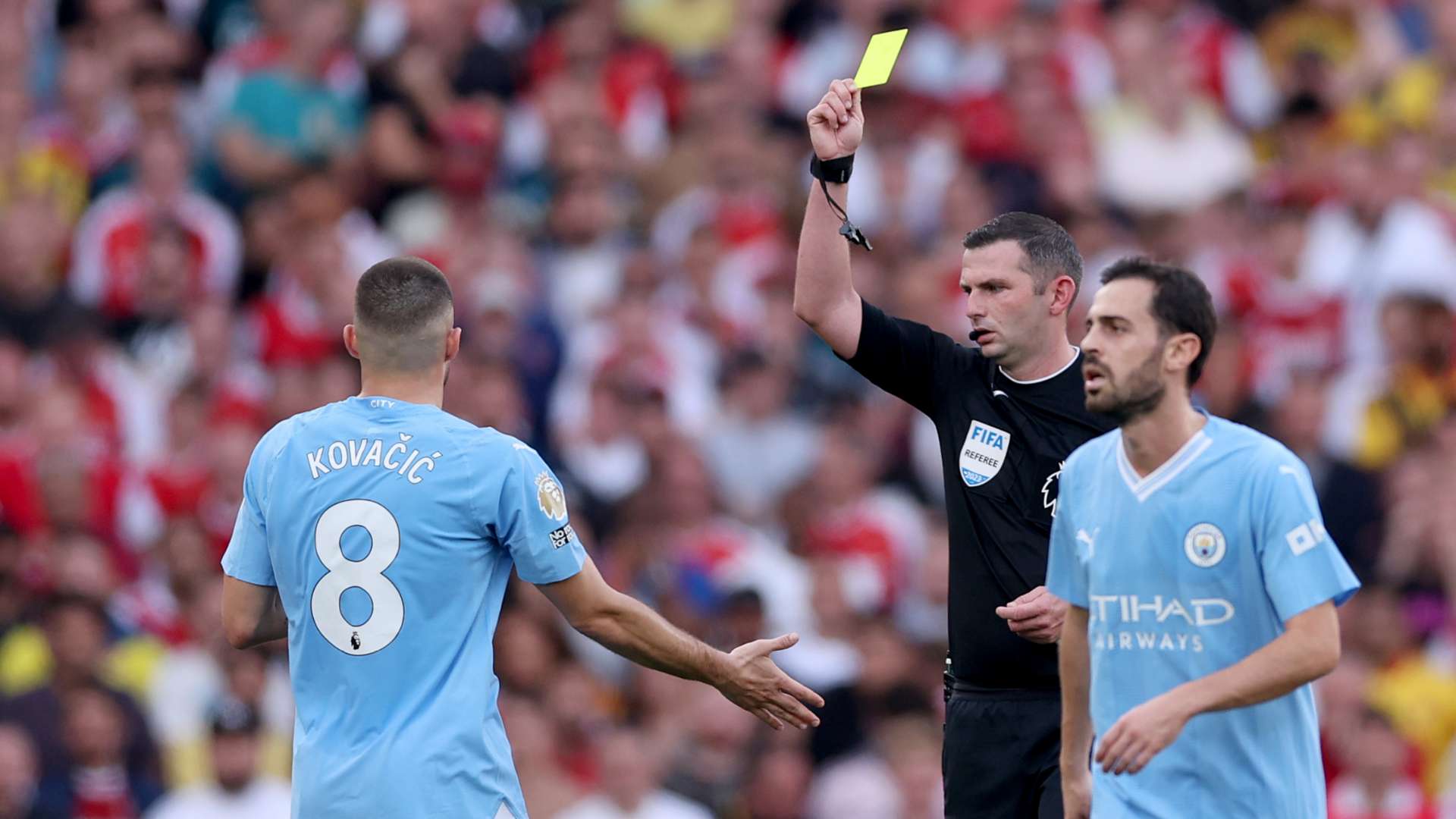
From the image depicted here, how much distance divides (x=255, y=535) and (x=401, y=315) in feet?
2.46

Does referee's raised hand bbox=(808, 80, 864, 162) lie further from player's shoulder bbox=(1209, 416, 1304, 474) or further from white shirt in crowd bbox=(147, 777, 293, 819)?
white shirt in crowd bbox=(147, 777, 293, 819)

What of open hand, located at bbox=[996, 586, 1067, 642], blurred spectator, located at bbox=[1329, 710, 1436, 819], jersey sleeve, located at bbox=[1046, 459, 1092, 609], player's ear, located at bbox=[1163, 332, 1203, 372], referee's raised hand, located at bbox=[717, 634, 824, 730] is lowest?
blurred spectator, located at bbox=[1329, 710, 1436, 819]

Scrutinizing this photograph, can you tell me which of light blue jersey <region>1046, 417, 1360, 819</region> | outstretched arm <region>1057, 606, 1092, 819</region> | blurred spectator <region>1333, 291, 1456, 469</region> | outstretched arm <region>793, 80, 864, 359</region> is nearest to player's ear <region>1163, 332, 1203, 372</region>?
light blue jersey <region>1046, 417, 1360, 819</region>

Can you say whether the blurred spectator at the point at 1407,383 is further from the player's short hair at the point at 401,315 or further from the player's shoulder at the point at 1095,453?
the player's short hair at the point at 401,315

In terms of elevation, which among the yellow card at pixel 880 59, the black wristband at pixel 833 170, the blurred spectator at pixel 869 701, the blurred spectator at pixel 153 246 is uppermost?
the blurred spectator at pixel 153 246

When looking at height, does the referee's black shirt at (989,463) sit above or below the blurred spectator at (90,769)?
above

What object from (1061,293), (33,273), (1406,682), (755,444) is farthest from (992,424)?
(33,273)

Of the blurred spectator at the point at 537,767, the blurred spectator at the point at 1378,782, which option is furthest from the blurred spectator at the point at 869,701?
the blurred spectator at the point at 1378,782

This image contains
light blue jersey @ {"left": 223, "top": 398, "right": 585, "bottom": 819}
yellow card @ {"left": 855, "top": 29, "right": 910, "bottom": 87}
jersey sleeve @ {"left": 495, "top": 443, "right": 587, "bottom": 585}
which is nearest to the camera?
light blue jersey @ {"left": 223, "top": 398, "right": 585, "bottom": 819}

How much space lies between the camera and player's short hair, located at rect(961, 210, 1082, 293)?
6.71 meters

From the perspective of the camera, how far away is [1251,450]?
543 cm

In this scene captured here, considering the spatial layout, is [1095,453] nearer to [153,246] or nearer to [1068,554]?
[1068,554]

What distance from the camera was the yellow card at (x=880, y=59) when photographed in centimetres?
650

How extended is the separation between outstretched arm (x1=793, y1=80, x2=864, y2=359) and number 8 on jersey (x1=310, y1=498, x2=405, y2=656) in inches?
69.3
